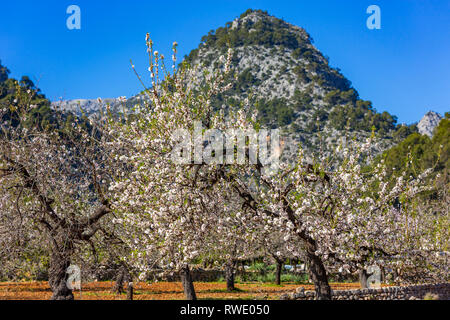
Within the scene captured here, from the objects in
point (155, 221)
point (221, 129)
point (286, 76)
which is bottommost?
point (155, 221)

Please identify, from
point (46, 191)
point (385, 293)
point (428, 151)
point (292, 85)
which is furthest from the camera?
point (292, 85)

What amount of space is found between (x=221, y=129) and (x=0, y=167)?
745 cm

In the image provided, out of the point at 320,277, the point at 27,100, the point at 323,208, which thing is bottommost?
the point at 320,277

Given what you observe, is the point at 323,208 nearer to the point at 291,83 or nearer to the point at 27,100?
the point at 27,100

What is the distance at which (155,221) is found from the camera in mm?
10383

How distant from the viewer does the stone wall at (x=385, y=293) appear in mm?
12781

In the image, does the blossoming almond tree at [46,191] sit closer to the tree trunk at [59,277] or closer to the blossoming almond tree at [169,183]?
the tree trunk at [59,277]

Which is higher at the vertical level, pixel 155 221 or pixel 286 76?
pixel 286 76

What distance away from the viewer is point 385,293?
13.8 metres

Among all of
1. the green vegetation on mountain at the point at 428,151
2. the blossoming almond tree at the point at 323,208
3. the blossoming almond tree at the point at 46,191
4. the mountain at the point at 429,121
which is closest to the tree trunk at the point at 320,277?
the blossoming almond tree at the point at 323,208

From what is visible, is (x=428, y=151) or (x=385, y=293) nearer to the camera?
(x=385, y=293)

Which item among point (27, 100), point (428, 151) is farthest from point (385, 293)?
point (428, 151)
